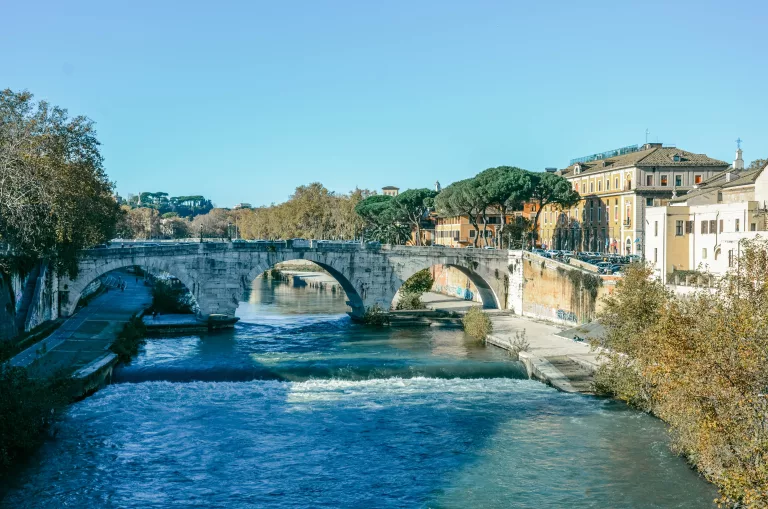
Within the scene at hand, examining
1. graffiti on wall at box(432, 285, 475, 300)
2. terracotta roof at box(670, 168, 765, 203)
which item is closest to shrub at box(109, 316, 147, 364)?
graffiti on wall at box(432, 285, 475, 300)

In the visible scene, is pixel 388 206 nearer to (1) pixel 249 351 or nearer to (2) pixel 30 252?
(1) pixel 249 351

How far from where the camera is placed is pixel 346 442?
2839 cm

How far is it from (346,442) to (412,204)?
2815 inches

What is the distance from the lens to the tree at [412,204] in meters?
97.7

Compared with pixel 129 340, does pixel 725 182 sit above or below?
above

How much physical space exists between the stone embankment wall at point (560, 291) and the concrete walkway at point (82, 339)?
96.8 ft

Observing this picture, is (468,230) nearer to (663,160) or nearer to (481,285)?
(663,160)

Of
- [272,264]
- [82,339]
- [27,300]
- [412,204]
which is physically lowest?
[82,339]

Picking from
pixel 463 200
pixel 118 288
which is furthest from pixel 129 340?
pixel 463 200

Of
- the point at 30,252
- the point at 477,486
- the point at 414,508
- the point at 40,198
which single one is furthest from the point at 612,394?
the point at 30,252

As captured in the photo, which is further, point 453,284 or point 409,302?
point 453,284

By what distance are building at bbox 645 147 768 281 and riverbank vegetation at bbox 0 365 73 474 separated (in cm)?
3054

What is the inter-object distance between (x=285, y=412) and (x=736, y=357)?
19.2m

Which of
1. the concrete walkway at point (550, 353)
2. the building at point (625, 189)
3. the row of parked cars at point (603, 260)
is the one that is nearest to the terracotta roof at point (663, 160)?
the building at point (625, 189)
